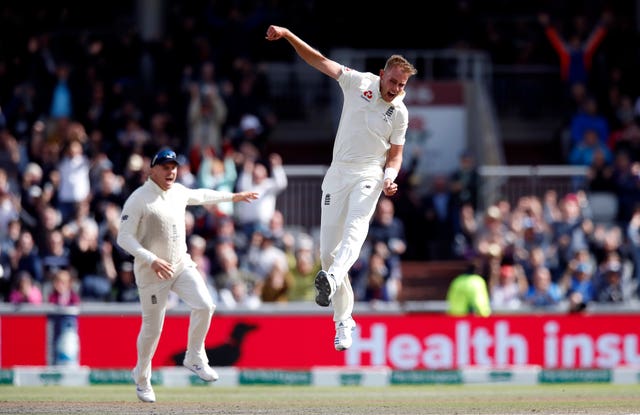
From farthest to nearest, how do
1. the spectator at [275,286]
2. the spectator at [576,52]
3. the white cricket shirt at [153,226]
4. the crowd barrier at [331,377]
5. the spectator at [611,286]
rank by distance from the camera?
the spectator at [576,52]
the spectator at [611,286]
the spectator at [275,286]
the crowd barrier at [331,377]
the white cricket shirt at [153,226]

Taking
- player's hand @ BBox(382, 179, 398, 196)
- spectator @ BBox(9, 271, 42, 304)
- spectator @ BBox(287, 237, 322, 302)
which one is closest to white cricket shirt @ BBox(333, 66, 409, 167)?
player's hand @ BBox(382, 179, 398, 196)

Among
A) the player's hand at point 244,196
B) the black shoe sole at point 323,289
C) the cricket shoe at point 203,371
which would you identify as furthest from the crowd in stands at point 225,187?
the black shoe sole at point 323,289

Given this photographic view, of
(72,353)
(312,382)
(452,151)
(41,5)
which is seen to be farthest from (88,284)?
(41,5)

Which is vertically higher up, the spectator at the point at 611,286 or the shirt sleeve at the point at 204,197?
the shirt sleeve at the point at 204,197

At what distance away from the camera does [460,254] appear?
22844mm

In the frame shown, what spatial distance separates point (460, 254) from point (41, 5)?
1021 cm

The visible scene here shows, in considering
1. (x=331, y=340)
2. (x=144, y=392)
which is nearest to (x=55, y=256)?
(x=331, y=340)

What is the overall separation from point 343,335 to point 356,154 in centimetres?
166

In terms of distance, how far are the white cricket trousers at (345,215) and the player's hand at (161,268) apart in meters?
1.42

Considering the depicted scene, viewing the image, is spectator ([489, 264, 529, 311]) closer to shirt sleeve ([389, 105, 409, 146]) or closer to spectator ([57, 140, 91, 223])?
spectator ([57, 140, 91, 223])

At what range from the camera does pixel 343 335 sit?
46.7 feet

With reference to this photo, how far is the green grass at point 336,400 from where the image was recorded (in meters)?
14.5

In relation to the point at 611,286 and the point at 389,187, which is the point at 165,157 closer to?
the point at 389,187

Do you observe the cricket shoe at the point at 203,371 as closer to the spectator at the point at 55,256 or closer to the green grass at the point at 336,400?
the green grass at the point at 336,400
